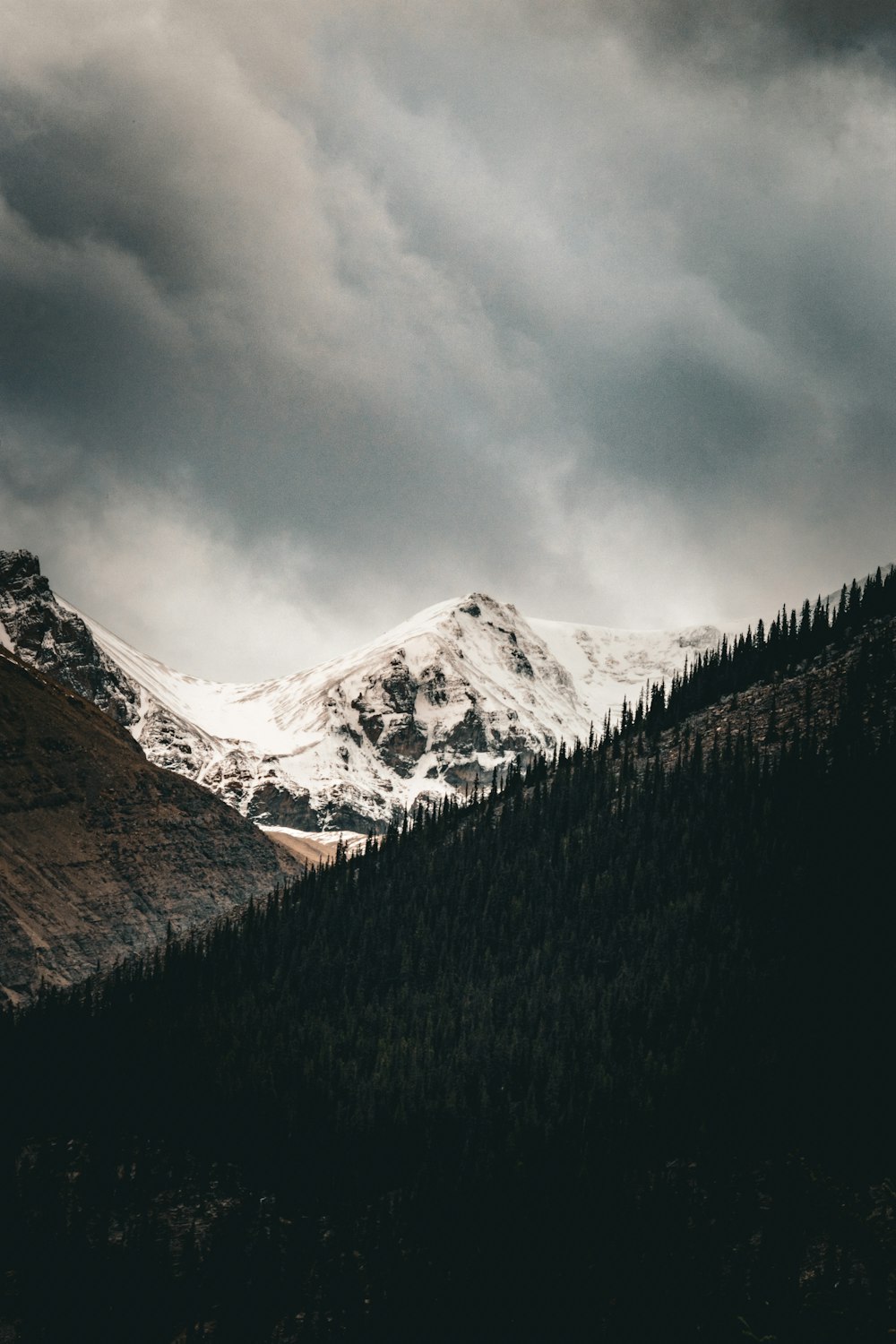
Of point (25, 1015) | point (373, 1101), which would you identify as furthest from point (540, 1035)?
point (25, 1015)

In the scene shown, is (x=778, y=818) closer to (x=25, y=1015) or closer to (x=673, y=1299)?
(x=673, y=1299)

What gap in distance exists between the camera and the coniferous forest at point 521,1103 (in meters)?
98.4

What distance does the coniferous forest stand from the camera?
323 ft

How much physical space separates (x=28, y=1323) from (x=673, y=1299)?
210 feet

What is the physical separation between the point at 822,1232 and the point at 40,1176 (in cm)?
8779

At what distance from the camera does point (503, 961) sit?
15975cm

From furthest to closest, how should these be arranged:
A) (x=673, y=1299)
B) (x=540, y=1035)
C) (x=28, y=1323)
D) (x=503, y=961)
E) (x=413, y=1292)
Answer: (x=503, y=961) → (x=540, y=1035) → (x=28, y=1323) → (x=413, y=1292) → (x=673, y=1299)

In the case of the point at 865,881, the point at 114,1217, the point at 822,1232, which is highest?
the point at 865,881

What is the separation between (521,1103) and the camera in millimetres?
117812

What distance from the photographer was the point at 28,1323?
359ft

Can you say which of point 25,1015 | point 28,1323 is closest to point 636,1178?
point 28,1323

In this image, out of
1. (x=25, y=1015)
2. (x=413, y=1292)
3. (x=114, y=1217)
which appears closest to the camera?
(x=413, y=1292)

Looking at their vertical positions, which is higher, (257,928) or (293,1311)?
(257,928)

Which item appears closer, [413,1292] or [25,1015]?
[413,1292]
